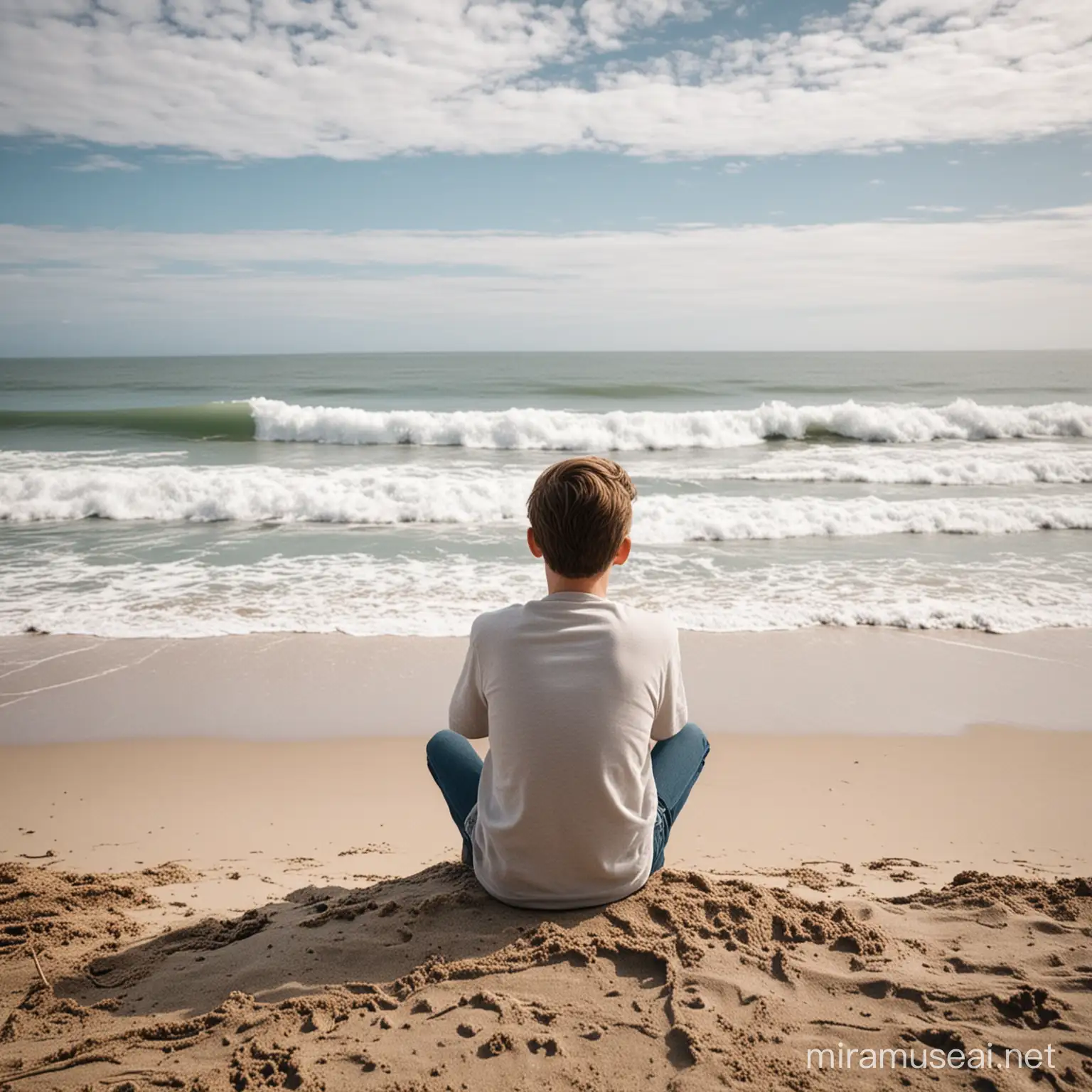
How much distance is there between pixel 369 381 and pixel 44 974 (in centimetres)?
3689

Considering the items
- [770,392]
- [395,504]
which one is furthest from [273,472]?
[770,392]

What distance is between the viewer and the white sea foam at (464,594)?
6.87m

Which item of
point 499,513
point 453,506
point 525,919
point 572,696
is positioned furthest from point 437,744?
point 453,506

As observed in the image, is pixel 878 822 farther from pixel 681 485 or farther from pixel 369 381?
pixel 369 381

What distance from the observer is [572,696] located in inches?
84.0

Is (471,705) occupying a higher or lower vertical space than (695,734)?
higher

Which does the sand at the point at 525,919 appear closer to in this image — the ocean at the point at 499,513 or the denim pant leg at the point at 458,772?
the denim pant leg at the point at 458,772

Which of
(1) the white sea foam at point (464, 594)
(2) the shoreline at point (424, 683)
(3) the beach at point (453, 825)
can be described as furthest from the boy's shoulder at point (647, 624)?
(1) the white sea foam at point (464, 594)

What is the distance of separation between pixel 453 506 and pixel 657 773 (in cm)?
944

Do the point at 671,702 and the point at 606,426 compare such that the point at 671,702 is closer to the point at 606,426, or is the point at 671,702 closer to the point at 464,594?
the point at 464,594

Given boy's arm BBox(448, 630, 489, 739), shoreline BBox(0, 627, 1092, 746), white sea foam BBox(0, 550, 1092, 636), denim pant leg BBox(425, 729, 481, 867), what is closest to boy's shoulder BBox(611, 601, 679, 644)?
boy's arm BBox(448, 630, 489, 739)

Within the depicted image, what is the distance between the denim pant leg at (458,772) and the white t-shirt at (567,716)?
276 millimetres

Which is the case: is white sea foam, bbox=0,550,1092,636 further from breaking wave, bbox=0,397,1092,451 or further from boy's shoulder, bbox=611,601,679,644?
breaking wave, bbox=0,397,1092,451

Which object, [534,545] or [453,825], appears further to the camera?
[453,825]
